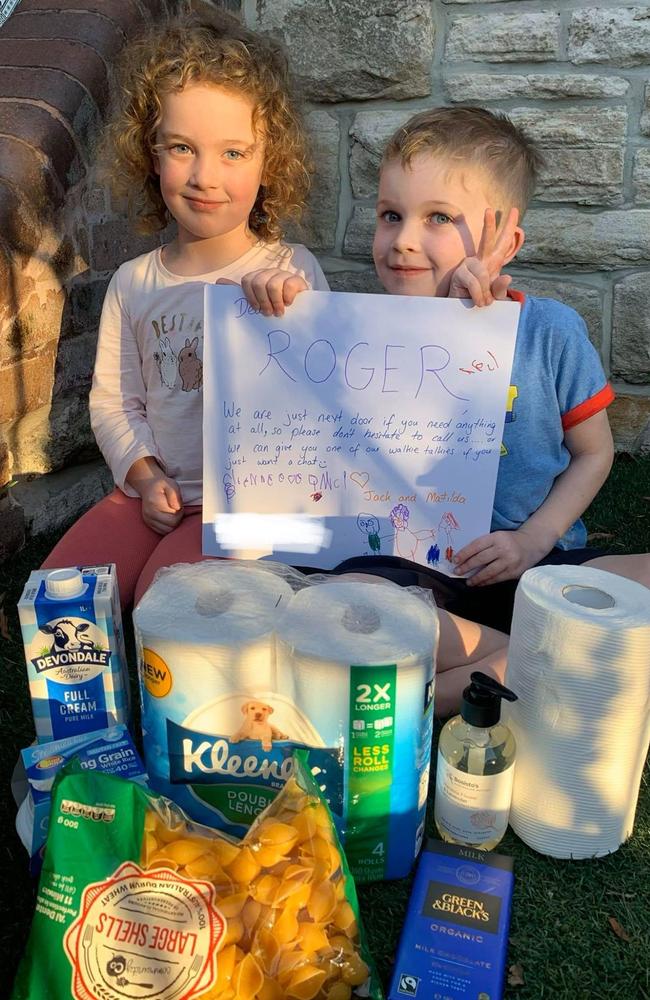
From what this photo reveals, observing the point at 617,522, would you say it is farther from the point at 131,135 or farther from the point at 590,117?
the point at 131,135

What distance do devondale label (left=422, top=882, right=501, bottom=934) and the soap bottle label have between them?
0.10 m

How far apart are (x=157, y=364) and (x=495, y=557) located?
774 millimetres

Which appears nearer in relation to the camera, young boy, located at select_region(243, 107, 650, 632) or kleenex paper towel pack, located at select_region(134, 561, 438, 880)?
kleenex paper towel pack, located at select_region(134, 561, 438, 880)

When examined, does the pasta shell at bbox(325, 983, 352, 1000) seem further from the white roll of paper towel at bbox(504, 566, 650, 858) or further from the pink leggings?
the pink leggings

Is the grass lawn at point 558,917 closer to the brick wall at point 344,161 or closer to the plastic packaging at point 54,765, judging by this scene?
the plastic packaging at point 54,765

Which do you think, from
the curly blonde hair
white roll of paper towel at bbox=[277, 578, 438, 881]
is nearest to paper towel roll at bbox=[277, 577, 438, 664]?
white roll of paper towel at bbox=[277, 578, 438, 881]

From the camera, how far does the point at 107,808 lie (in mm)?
831

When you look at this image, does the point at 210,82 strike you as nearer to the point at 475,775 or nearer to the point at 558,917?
the point at 475,775

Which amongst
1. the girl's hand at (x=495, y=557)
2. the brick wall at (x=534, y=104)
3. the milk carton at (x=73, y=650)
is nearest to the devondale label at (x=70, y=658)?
the milk carton at (x=73, y=650)

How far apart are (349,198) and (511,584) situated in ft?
4.05

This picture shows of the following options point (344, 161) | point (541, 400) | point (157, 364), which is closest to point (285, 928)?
point (541, 400)

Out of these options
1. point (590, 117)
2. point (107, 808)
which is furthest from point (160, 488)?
point (590, 117)

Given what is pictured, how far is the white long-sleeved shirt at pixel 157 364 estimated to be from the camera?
63.6 inches

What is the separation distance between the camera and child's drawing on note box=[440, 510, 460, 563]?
1.39 metres
